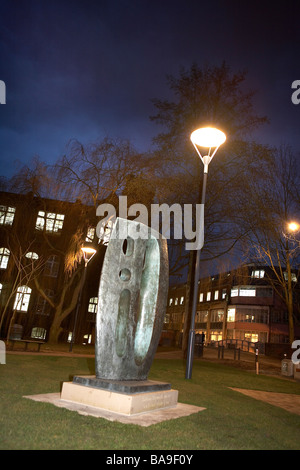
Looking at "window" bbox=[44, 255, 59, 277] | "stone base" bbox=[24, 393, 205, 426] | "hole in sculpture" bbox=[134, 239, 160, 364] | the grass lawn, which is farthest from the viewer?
"window" bbox=[44, 255, 59, 277]

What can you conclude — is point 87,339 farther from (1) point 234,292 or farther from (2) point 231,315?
(1) point 234,292

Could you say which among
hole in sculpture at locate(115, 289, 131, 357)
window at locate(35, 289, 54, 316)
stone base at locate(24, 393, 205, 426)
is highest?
window at locate(35, 289, 54, 316)

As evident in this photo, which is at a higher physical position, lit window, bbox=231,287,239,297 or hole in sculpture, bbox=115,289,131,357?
lit window, bbox=231,287,239,297

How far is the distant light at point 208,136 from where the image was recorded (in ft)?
35.0

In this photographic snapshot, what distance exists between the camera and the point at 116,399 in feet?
17.4

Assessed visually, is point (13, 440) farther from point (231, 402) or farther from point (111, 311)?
point (231, 402)

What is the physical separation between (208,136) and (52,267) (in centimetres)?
2315

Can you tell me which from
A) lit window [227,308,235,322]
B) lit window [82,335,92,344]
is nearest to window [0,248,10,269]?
lit window [82,335,92,344]

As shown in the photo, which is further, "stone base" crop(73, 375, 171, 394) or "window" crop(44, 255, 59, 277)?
"window" crop(44, 255, 59, 277)

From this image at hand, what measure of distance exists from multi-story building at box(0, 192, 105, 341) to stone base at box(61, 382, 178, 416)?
48.0 ft

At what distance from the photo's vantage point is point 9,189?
19.2 m

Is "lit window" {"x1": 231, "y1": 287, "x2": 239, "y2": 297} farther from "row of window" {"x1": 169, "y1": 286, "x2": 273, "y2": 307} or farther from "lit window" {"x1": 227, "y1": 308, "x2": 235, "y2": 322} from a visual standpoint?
"lit window" {"x1": 227, "y1": 308, "x2": 235, "y2": 322}

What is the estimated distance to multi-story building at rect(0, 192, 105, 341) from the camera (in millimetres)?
21531

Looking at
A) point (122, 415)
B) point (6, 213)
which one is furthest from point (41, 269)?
point (122, 415)
